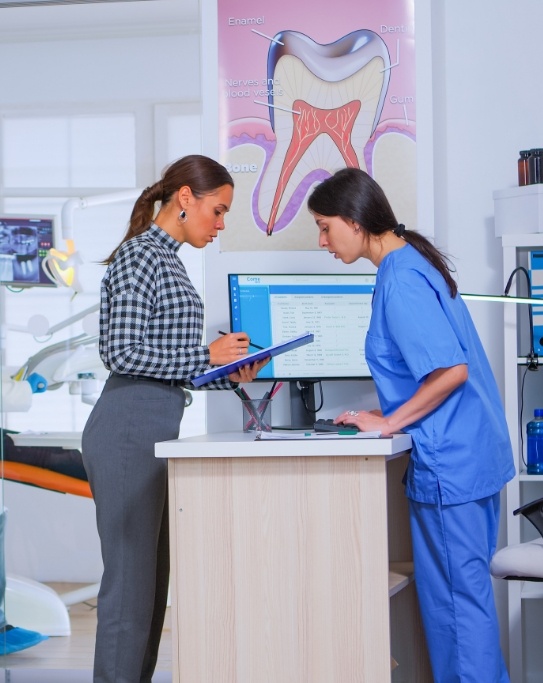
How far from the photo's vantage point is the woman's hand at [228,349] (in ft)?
6.87

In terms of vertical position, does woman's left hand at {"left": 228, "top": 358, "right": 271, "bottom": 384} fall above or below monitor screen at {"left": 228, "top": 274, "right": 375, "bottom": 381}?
below

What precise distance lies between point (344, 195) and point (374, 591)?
85 cm

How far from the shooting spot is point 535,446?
2625 millimetres

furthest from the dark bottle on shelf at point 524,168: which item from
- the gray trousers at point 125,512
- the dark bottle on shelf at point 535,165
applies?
the gray trousers at point 125,512

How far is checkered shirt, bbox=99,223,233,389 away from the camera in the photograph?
6.54 ft

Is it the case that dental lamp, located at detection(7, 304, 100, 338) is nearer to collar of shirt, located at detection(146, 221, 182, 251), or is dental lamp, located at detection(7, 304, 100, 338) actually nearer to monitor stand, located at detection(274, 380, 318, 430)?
monitor stand, located at detection(274, 380, 318, 430)

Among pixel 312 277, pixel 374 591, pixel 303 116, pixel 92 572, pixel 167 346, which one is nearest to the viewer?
pixel 374 591

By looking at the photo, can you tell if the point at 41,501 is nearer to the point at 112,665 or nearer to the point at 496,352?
the point at 112,665

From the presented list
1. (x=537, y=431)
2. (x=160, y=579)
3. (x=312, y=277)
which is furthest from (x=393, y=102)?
(x=160, y=579)

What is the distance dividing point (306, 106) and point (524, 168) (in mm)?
680

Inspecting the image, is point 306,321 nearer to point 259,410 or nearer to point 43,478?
point 259,410

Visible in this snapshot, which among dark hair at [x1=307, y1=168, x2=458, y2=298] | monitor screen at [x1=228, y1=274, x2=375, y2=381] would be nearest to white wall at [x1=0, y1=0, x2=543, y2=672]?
monitor screen at [x1=228, y1=274, x2=375, y2=381]

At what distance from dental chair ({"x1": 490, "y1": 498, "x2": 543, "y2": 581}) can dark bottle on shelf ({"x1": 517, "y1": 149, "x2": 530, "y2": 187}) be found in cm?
108

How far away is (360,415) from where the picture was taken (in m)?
→ 1.96
